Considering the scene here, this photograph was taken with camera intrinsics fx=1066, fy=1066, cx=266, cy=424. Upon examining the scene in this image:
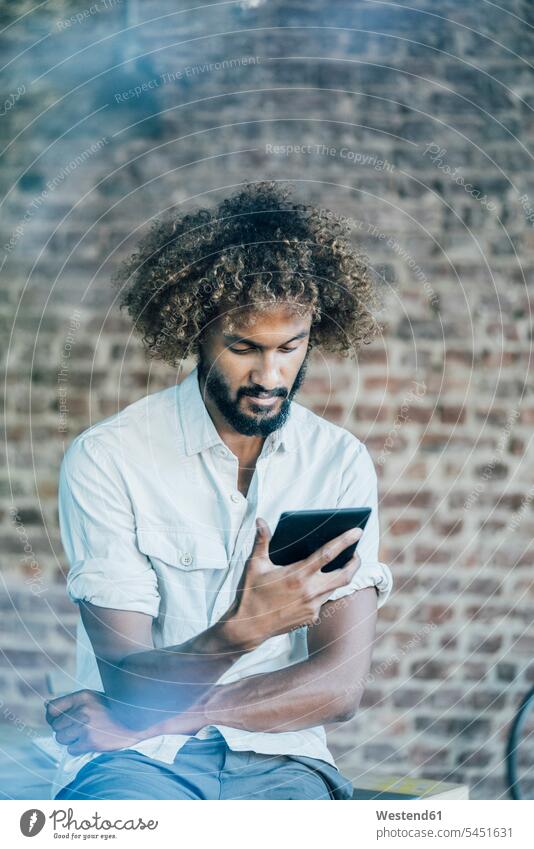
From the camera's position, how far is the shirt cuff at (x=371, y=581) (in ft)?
5.88

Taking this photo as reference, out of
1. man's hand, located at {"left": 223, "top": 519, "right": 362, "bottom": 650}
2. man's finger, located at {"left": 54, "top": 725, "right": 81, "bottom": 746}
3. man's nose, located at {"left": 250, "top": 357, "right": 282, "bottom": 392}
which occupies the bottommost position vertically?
man's finger, located at {"left": 54, "top": 725, "right": 81, "bottom": 746}

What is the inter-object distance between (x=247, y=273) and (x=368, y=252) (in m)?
0.26

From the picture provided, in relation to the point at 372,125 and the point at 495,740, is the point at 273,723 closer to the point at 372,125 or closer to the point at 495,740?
the point at 495,740

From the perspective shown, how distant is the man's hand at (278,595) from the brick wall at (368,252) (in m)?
0.21

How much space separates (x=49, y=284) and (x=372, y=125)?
65 centimetres

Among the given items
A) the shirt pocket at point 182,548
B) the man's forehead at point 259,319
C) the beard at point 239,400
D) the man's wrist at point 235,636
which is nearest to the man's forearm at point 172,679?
the man's wrist at point 235,636

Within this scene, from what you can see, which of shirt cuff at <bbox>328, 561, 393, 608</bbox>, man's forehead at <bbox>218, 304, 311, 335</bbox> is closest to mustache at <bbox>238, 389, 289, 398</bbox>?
man's forehead at <bbox>218, 304, 311, 335</bbox>

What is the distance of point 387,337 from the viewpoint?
1937 millimetres

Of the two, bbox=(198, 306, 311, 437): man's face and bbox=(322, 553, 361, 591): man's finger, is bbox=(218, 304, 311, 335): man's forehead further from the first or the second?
bbox=(322, 553, 361, 591): man's finger

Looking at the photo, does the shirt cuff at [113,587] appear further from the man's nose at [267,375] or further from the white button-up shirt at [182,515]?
the man's nose at [267,375]

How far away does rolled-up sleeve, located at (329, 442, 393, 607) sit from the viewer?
1.82m

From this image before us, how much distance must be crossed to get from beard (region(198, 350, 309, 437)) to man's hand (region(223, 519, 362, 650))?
22cm

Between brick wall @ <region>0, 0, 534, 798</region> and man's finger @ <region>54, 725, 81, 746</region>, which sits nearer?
man's finger @ <region>54, 725, 81, 746</region>

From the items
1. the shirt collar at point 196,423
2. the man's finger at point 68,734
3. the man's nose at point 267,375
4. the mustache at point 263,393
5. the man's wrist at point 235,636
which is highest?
the man's nose at point 267,375
